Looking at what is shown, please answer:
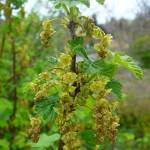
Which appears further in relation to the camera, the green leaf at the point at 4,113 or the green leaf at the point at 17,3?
the green leaf at the point at 4,113

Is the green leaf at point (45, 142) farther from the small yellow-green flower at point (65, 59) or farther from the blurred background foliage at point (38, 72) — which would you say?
the small yellow-green flower at point (65, 59)

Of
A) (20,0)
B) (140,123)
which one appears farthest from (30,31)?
(140,123)

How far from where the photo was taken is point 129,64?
164 cm

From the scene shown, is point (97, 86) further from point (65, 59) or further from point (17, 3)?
point (17, 3)

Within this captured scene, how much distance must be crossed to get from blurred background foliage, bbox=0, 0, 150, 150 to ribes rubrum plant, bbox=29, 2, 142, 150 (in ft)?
0.24

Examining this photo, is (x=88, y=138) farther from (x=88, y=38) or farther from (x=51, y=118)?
(x=88, y=38)

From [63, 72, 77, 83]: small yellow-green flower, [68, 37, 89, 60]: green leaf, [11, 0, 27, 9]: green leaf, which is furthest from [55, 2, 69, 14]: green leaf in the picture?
[11, 0, 27, 9]: green leaf

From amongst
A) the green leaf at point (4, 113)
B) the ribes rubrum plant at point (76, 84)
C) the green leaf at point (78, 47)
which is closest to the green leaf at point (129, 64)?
the ribes rubrum plant at point (76, 84)

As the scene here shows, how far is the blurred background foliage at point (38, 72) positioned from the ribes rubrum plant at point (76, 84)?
2.9 inches

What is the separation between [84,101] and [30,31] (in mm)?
4731

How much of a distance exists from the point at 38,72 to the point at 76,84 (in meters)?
3.34

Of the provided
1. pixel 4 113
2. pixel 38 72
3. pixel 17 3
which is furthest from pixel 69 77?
pixel 38 72

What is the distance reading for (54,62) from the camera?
1615mm

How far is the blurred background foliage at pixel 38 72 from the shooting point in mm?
3791
